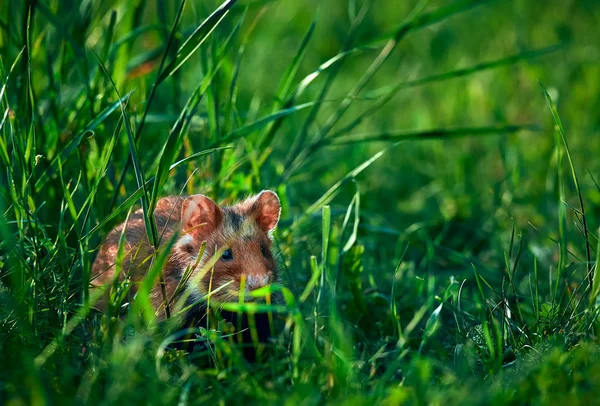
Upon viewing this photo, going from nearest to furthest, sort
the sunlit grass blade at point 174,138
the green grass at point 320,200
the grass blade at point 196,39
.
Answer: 1. the green grass at point 320,200
2. the sunlit grass blade at point 174,138
3. the grass blade at point 196,39

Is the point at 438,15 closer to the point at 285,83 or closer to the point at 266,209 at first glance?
the point at 285,83

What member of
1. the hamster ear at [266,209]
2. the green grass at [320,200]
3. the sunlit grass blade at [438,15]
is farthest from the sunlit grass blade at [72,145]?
the sunlit grass blade at [438,15]

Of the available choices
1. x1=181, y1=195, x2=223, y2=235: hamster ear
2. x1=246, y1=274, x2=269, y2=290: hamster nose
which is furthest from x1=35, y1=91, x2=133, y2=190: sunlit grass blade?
x1=246, y1=274, x2=269, y2=290: hamster nose

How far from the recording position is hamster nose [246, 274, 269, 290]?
3.37 metres

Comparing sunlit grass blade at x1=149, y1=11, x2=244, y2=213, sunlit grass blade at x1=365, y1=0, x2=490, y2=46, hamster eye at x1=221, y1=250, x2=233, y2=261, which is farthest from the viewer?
sunlit grass blade at x1=365, y1=0, x2=490, y2=46

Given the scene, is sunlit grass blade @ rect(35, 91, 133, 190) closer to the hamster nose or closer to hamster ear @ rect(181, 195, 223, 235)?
hamster ear @ rect(181, 195, 223, 235)

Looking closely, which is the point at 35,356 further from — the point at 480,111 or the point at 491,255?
the point at 480,111

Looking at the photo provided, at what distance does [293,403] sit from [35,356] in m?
Answer: 0.93

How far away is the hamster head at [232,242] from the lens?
342 centimetres

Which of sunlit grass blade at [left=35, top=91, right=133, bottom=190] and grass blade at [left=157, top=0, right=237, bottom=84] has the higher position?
grass blade at [left=157, top=0, right=237, bottom=84]

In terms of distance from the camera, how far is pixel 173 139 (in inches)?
119

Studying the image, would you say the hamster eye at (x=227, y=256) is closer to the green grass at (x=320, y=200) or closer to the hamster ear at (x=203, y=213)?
the hamster ear at (x=203, y=213)

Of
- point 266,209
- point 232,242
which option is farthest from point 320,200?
point 232,242

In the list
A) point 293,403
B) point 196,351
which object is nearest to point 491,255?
point 196,351
